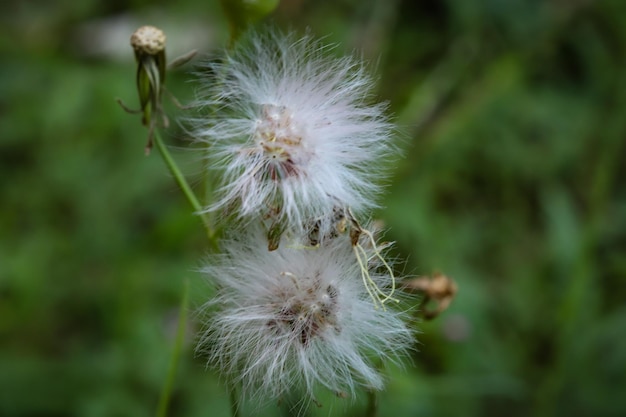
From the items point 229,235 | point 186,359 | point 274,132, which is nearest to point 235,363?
point 229,235

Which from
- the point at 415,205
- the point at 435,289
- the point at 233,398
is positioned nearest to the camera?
the point at 233,398

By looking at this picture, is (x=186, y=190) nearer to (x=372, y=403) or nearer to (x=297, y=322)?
(x=297, y=322)

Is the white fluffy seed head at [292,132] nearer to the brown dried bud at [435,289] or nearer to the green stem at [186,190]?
the green stem at [186,190]

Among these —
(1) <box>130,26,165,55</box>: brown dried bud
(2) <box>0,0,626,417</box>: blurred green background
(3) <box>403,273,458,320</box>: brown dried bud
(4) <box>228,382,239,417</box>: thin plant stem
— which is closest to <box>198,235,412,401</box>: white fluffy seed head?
(4) <box>228,382,239,417</box>: thin plant stem

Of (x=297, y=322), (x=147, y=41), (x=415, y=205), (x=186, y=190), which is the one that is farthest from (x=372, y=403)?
(x=415, y=205)

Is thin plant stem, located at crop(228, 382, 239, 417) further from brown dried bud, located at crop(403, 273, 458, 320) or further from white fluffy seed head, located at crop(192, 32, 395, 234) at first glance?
brown dried bud, located at crop(403, 273, 458, 320)
